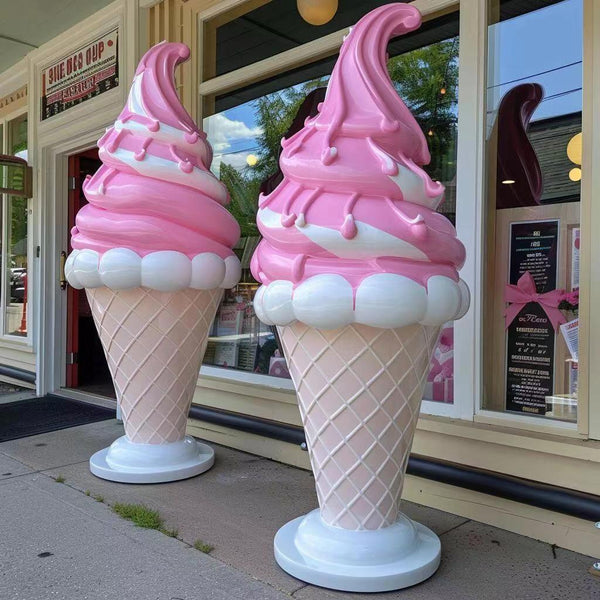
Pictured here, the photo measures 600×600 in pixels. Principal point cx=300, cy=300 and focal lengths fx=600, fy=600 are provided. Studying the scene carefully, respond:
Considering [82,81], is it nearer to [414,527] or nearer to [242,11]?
[242,11]

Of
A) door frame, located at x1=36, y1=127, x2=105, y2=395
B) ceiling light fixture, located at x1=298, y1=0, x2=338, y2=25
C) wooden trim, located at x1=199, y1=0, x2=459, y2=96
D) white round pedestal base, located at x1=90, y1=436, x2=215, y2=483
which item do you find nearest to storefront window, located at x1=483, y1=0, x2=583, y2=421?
wooden trim, located at x1=199, y1=0, x2=459, y2=96

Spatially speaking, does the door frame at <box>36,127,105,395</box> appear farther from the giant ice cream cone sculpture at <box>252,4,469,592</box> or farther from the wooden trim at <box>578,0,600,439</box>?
the wooden trim at <box>578,0,600,439</box>

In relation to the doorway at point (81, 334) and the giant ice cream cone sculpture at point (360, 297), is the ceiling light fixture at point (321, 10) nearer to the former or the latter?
the giant ice cream cone sculpture at point (360, 297)

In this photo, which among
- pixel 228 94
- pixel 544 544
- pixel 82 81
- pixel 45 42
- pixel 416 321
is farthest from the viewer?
pixel 45 42

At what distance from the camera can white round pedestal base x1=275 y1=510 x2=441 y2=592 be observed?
237cm

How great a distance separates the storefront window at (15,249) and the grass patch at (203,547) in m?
5.24

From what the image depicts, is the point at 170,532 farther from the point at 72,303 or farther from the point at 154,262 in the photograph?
the point at 72,303

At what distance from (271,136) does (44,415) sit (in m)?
3.32

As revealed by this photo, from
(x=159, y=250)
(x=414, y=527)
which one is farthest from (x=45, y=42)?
(x=414, y=527)

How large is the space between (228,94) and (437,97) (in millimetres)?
1951

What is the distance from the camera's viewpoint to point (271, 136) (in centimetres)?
489

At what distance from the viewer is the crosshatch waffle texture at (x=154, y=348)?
3504mm

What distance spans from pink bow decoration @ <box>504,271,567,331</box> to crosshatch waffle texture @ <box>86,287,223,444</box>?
1.74m

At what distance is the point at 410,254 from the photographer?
229 centimetres
